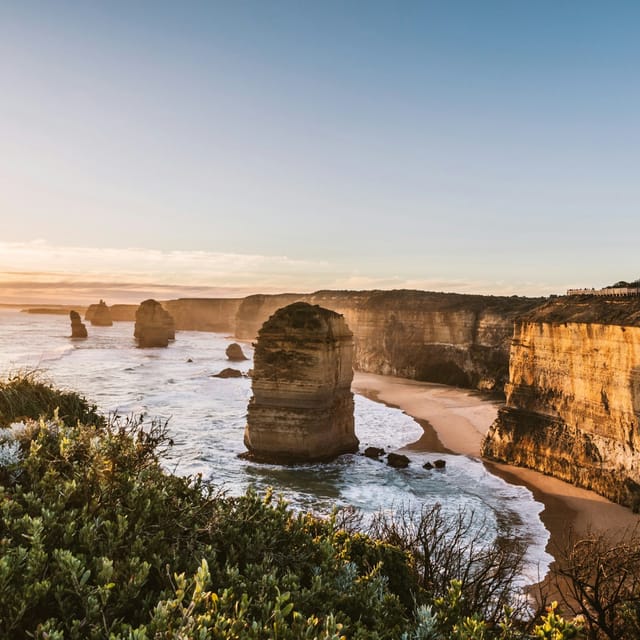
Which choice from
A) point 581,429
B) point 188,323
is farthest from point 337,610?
point 188,323

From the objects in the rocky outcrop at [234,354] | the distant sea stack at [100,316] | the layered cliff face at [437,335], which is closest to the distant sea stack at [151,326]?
the rocky outcrop at [234,354]

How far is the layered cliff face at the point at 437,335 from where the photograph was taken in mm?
55031

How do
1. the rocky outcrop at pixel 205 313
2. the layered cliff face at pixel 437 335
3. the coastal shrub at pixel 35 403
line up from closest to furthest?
the coastal shrub at pixel 35 403 → the layered cliff face at pixel 437 335 → the rocky outcrop at pixel 205 313

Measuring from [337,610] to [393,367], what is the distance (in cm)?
6011

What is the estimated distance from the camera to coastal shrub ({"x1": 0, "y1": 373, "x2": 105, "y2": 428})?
11.0m

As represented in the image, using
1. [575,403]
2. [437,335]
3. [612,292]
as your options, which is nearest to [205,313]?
[437,335]

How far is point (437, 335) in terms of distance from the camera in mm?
61906

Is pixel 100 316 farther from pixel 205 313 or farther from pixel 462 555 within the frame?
pixel 462 555

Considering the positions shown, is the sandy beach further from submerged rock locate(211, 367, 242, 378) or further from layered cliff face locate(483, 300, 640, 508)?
submerged rock locate(211, 367, 242, 378)

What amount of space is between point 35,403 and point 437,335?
2153 inches

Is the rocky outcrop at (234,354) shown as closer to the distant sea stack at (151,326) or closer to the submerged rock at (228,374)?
the submerged rock at (228,374)

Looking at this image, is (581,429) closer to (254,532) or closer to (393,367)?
(254,532)

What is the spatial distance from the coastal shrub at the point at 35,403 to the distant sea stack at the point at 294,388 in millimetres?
11878

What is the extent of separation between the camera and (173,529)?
546cm
